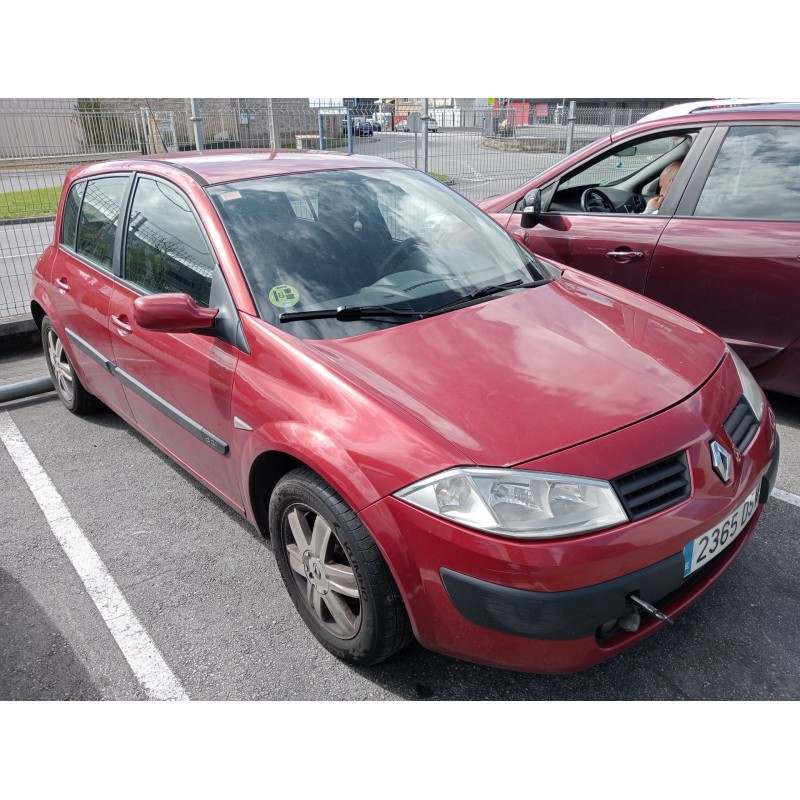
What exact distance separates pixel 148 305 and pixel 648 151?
362 cm

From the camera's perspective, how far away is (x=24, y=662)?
2393 millimetres

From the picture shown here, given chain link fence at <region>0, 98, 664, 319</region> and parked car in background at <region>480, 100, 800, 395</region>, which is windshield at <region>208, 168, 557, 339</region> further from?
chain link fence at <region>0, 98, 664, 319</region>

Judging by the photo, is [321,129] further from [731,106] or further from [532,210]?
[731,106]

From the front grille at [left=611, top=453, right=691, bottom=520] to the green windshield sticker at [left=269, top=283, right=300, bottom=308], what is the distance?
1291 mm

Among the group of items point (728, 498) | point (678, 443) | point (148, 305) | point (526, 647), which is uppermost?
point (148, 305)

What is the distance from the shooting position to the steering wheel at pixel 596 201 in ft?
14.9

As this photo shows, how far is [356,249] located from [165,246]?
2.91 feet

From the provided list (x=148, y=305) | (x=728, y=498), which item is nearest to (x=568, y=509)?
(x=728, y=498)

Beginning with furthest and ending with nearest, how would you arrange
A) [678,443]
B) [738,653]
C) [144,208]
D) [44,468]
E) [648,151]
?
1. [648,151]
2. [44,468]
3. [144,208]
4. [738,653]
5. [678,443]

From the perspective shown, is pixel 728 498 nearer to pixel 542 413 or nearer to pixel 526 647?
pixel 542 413

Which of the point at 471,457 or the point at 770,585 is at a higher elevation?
the point at 471,457

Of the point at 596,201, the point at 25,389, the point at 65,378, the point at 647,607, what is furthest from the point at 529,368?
the point at 25,389

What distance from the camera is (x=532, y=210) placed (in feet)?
14.1

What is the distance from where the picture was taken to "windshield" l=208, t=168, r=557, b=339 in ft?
8.16
